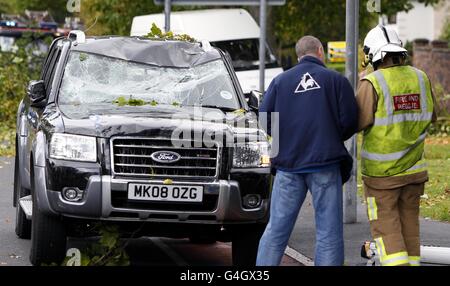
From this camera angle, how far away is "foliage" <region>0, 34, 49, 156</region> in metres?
24.6

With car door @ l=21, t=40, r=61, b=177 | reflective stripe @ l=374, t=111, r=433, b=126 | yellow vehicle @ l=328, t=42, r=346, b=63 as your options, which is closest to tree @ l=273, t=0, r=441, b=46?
yellow vehicle @ l=328, t=42, r=346, b=63

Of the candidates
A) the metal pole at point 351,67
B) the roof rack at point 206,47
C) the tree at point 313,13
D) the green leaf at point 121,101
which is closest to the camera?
the green leaf at point 121,101

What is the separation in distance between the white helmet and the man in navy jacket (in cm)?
28

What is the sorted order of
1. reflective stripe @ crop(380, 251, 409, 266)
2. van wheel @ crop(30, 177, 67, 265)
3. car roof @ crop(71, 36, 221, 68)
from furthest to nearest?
car roof @ crop(71, 36, 221, 68) < van wheel @ crop(30, 177, 67, 265) < reflective stripe @ crop(380, 251, 409, 266)

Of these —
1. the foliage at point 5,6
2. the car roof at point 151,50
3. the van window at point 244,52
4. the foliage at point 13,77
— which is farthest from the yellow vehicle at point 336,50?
the foliage at point 5,6

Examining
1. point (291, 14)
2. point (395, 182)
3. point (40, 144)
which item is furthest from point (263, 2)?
point (291, 14)

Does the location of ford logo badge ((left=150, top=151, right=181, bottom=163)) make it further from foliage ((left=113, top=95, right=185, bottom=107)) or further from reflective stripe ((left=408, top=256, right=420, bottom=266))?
reflective stripe ((left=408, top=256, right=420, bottom=266))

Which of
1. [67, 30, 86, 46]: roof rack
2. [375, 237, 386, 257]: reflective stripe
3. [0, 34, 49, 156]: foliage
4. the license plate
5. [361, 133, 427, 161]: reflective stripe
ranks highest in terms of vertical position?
[67, 30, 86, 46]: roof rack

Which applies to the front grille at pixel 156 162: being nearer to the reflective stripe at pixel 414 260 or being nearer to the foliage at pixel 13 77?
the reflective stripe at pixel 414 260

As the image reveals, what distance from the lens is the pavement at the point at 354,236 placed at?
10.8 m

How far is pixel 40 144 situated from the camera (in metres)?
9.69

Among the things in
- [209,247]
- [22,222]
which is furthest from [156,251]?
[22,222]

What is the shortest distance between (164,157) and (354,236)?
9.81 ft

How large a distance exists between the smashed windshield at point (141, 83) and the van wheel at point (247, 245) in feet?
4.19
